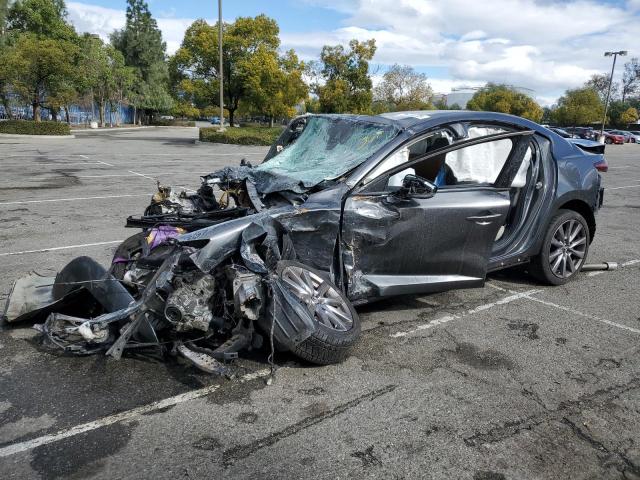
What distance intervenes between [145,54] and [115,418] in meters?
71.1

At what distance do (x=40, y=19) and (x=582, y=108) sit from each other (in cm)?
6201

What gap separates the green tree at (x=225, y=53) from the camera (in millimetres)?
35688

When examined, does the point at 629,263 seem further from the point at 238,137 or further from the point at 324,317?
the point at 238,137

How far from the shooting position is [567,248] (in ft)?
17.5

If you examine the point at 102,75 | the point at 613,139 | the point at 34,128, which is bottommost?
the point at 34,128

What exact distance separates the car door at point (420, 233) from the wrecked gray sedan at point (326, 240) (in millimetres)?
11

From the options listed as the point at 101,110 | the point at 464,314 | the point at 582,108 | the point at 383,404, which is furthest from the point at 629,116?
the point at 383,404

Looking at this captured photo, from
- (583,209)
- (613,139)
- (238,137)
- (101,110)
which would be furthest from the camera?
(101,110)

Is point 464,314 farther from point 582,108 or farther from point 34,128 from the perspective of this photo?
point 582,108

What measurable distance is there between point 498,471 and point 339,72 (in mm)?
39334

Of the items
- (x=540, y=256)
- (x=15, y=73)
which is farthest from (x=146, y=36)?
(x=540, y=256)

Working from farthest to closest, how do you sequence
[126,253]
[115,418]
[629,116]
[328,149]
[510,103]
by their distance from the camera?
[629,116] < [510,103] < [328,149] < [126,253] < [115,418]

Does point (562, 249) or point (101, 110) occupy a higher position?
point (101, 110)

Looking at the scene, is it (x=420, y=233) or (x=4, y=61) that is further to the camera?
(x=4, y=61)
